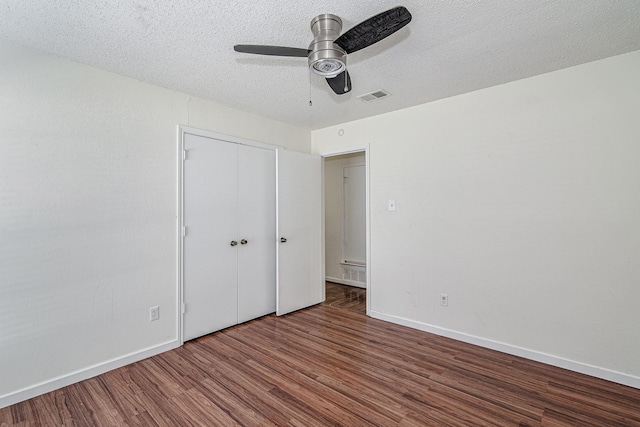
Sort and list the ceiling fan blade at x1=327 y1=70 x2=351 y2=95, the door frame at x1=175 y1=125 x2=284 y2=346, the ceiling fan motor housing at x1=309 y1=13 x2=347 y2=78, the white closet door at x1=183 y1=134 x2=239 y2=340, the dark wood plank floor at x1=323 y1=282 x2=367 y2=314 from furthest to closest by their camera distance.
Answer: the dark wood plank floor at x1=323 y1=282 x2=367 y2=314 < the white closet door at x1=183 y1=134 x2=239 y2=340 < the door frame at x1=175 y1=125 x2=284 y2=346 < the ceiling fan blade at x1=327 y1=70 x2=351 y2=95 < the ceiling fan motor housing at x1=309 y1=13 x2=347 y2=78

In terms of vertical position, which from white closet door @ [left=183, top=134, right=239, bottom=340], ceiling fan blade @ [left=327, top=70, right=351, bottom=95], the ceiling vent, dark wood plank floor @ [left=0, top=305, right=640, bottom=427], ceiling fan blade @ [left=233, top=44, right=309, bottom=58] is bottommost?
dark wood plank floor @ [left=0, top=305, right=640, bottom=427]

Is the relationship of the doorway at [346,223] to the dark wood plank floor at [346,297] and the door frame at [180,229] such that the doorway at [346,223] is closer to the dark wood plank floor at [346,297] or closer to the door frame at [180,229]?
the dark wood plank floor at [346,297]

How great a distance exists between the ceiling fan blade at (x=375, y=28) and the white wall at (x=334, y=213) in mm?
3537

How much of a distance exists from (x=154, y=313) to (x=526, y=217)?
3.41 m

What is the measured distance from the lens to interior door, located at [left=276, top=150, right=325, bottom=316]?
3570 mm

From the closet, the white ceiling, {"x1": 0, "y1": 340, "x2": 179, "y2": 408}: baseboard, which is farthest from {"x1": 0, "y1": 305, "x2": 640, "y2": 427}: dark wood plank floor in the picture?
the white ceiling

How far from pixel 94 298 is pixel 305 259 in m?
2.22

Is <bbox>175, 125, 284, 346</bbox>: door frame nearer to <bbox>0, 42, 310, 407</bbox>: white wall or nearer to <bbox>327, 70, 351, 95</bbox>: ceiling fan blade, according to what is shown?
<bbox>0, 42, 310, 407</bbox>: white wall

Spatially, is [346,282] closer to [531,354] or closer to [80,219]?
[531,354]

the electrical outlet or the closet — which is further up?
Answer: the closet

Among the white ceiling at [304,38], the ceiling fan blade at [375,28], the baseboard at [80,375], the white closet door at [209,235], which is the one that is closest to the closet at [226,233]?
the white closet door at [209,235]

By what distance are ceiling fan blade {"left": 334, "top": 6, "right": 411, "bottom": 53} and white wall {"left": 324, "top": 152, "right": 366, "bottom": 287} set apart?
354 centimetres

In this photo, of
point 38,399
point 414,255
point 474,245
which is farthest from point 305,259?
point 38,399

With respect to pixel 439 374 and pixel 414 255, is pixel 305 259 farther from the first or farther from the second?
pixel 439 374
